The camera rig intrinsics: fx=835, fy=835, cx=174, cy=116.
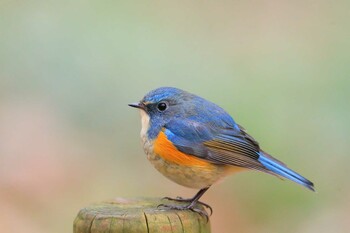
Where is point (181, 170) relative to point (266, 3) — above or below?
below

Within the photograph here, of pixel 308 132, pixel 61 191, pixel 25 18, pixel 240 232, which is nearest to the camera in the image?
pixel 240 232

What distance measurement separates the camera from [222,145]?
442 centimetres

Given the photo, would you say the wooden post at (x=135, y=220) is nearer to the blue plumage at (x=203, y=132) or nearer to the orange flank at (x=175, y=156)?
the orange flank at (x=175, y=156)

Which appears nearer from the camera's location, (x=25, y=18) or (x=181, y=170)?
(x=181, y=170)

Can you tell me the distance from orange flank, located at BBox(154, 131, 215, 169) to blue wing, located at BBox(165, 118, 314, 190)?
3 centimetres

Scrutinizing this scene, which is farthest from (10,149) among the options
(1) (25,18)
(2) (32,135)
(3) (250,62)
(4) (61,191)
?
(3) (250,62)

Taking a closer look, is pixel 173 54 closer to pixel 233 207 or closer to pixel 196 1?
pixel 196 1

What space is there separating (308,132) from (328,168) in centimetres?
48

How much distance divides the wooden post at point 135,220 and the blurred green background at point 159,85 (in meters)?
2.56

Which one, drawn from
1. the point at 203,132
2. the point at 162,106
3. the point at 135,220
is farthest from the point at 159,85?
the point at 135,220

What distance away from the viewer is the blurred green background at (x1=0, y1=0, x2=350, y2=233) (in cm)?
644

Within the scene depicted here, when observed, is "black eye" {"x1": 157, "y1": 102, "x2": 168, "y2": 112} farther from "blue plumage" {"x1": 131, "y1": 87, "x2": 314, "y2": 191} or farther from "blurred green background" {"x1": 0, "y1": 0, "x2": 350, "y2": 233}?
"blurred green background" {"x1": 0, "y1": 0, "x2": 350, "y2": 233}

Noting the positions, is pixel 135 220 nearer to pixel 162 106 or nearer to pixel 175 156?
pixel 175 156

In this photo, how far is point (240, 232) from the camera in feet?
19.8
